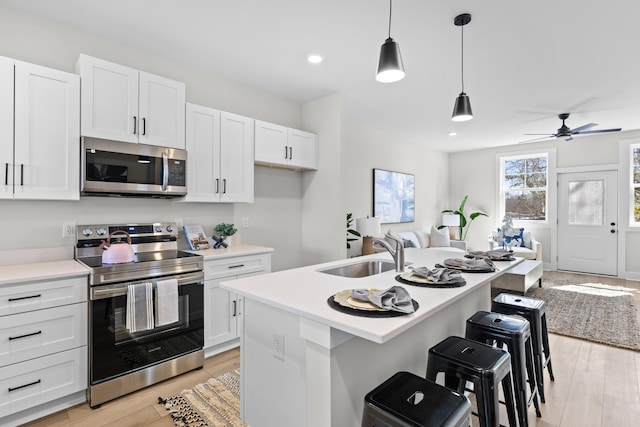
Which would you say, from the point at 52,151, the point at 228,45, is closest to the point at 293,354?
the point at 52,151

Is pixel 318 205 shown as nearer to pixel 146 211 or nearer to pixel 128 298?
pixel 146 211

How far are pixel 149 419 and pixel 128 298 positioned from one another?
29.4 inches

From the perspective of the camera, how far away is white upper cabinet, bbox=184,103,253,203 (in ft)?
9.43

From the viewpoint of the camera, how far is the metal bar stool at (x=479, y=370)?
1386 millimetres

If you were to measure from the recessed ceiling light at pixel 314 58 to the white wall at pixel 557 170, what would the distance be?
5.65 m

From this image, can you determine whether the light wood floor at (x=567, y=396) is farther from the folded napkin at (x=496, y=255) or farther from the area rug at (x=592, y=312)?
the folded napkin at (x=496, y=255)

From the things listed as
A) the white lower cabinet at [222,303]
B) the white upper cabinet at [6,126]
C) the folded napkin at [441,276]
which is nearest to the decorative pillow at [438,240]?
the white lower cabinet at [222,303]

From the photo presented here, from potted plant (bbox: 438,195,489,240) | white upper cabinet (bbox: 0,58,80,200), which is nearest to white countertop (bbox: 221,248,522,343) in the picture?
white upper cabinet (bbox: 0,58,80,200)

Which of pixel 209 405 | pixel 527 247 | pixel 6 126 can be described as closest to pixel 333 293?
pixel 209 405

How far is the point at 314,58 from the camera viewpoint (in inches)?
115

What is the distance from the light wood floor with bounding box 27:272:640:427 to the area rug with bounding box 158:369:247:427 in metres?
0.07

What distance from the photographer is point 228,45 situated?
8.96 feet

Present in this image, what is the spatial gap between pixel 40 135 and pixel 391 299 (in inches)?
96.5

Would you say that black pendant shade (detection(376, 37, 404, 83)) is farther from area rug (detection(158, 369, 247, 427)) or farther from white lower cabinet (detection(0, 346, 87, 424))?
white lower cabinet (detection(0, 346, 87, 424))
